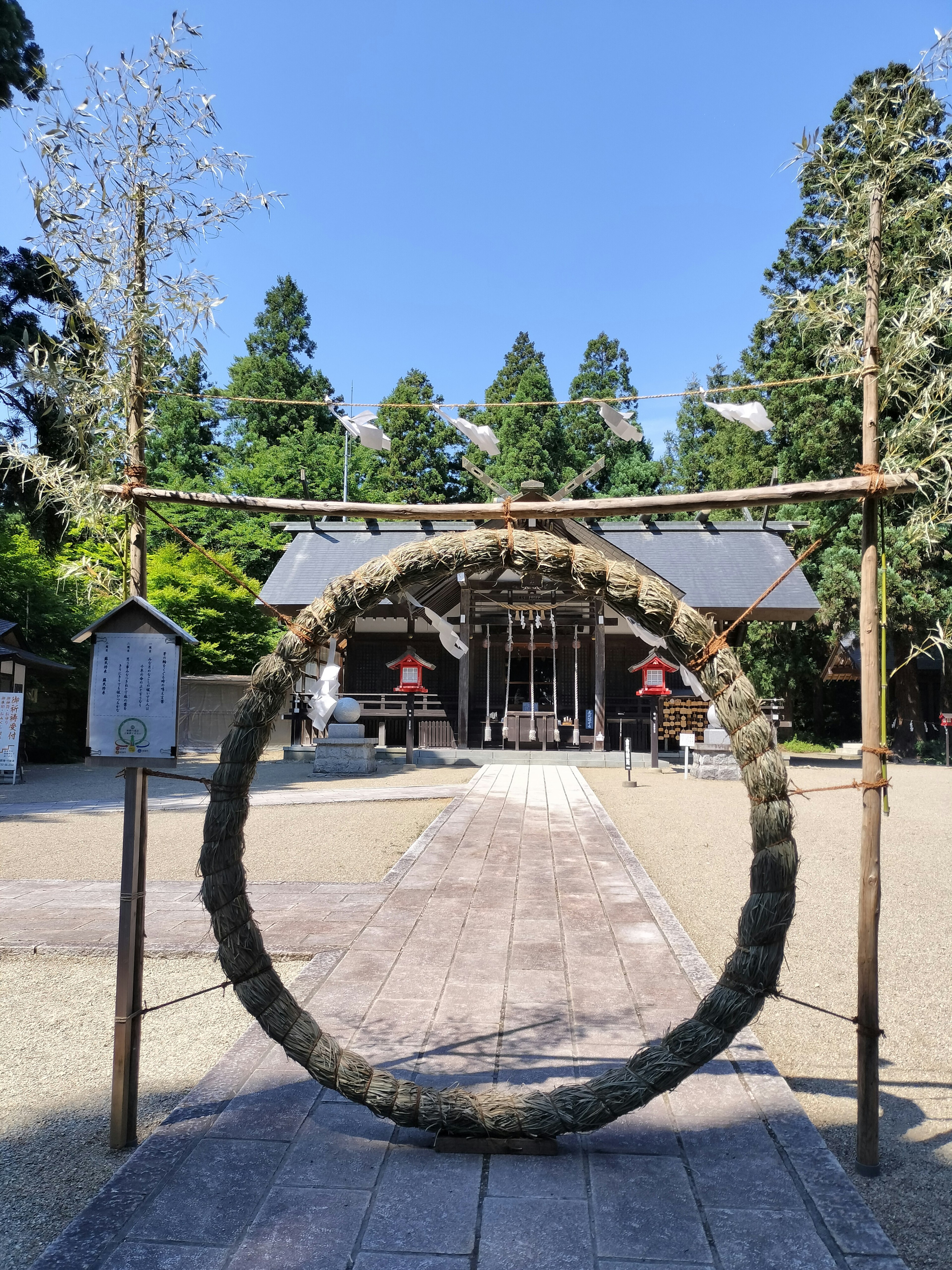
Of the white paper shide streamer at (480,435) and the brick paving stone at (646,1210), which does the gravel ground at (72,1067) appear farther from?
the white paper shide streamer at (480,435)

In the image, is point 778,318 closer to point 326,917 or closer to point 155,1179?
point 155,1179

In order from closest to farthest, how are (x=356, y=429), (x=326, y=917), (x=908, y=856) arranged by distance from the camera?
(x=356, y=429) < (x=326, y=917) < (x=908, y=856)

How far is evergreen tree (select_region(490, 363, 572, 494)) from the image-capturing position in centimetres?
3228

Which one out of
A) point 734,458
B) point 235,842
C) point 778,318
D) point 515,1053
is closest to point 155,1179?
point 235,842

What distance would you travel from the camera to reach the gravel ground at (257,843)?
741cm

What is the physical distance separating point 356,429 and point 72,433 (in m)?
1.40

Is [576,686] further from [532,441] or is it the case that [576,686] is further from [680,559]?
[532,441]

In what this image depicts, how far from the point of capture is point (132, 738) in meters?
3.20

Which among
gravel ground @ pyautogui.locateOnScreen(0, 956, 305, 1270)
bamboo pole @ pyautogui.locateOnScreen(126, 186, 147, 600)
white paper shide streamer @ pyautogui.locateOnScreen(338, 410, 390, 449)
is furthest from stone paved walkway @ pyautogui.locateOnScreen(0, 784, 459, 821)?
bamboo pole @ pyautogui.locateOnScreen(126, 186, 147, 600)

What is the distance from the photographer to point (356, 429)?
4484 millimetres

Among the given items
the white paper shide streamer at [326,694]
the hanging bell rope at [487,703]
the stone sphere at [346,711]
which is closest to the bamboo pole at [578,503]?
the white paper shide streamer at [326,694]

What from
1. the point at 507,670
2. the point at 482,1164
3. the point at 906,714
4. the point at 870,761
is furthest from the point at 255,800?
the point at 906,714

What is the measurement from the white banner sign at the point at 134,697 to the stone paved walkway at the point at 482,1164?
1.38 m

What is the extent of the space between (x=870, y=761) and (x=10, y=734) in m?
14.1
